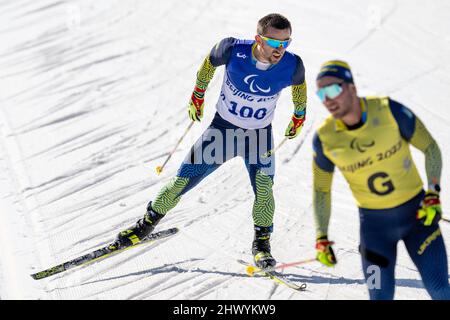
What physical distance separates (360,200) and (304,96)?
195 centimetres

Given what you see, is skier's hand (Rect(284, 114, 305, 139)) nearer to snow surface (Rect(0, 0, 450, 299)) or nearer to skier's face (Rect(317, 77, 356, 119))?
snow surface (Rect(0, 0, 450, 299))

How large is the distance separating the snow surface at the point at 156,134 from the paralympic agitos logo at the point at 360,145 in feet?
6.64

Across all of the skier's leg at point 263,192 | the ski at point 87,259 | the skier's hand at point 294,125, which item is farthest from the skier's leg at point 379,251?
the ski at point 87,259

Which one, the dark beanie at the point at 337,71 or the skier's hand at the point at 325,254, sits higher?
the dark beanie at the point at 337,71

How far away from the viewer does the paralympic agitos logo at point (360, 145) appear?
4320 millimetres

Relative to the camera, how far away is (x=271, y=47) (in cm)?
570

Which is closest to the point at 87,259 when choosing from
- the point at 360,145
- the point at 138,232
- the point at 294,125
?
the point at 138,232

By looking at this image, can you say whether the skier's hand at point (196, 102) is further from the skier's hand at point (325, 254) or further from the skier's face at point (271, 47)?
the skier's hand at point (325, 254)

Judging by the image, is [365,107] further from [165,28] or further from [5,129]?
[165,28]

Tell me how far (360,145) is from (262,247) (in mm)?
2281

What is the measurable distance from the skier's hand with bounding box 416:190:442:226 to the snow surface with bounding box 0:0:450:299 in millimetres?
1665

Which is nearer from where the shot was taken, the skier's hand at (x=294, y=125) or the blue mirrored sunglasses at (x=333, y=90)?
the blue mirrored sunglasses at (x=333, y=90)

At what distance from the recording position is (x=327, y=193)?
458 cm

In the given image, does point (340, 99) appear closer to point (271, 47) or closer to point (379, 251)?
point (379, 251)
